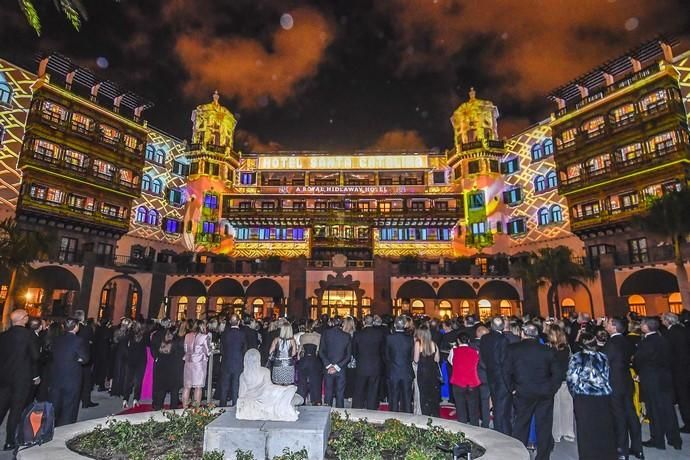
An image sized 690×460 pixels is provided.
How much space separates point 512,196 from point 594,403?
119 ft

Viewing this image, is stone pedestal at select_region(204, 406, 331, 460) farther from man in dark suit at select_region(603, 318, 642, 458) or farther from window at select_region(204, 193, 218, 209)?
window at select_region(204, 193, 218, 209)

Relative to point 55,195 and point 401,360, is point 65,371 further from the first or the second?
point 55,195

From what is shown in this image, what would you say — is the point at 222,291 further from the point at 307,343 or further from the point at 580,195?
the point at 580,195

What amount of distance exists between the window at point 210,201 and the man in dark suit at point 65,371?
34.7 m

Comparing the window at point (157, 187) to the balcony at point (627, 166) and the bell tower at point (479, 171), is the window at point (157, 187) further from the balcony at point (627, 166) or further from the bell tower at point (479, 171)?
the balcony at point (627, 166)

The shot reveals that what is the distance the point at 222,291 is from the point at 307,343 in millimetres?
26282

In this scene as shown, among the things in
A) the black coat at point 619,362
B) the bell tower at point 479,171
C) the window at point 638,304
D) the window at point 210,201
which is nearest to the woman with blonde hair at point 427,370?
the black coat at point 619,362

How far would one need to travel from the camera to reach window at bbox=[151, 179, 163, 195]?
3944cm

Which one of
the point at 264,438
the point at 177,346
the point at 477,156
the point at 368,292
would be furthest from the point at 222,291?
the point at 264,438

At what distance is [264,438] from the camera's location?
534 cm

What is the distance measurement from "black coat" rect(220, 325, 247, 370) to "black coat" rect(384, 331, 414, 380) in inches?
146

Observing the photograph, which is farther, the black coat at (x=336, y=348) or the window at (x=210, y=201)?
the window at (x=210, y=201)

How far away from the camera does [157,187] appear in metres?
39.9

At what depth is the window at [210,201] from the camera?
4127 centimetres
